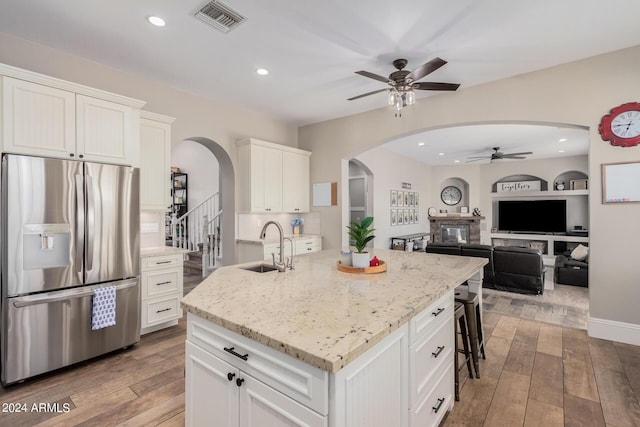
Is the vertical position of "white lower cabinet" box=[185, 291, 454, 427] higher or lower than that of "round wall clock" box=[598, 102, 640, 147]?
lower

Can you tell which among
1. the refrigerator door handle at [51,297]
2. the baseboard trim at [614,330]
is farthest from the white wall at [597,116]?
the refrigerator door handle at [51,297]

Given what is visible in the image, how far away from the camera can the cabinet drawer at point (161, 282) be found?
3.26 m

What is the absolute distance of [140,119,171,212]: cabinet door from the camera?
3391mm

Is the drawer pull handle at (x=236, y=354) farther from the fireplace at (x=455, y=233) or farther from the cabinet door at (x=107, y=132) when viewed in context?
the fireplace at (x=455, y=233)

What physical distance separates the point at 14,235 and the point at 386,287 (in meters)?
2.73

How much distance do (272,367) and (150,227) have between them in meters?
3.24

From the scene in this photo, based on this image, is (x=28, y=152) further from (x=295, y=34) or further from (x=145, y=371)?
(x=295, y=34)

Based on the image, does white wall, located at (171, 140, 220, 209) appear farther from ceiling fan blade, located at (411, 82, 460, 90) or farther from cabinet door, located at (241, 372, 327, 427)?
cabinet door, located at (241, 372, 327, 427)

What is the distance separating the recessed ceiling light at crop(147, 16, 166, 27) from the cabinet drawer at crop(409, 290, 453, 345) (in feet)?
9.44

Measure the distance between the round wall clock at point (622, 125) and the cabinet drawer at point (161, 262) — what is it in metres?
4.69

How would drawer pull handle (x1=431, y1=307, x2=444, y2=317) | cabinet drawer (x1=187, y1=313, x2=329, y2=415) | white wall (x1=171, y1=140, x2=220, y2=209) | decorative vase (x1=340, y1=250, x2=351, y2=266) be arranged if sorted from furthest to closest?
→ white wall (x1=171, y1=140, x2=220, y2=209) < decorative vase (x1=340, y1=250, x2=351, y2=266) < drawer pull handle (x1=431, y1=307, x2=444, y2=317) < cabinet drawer (x1=187, y1=313, x2=329, y2=415)

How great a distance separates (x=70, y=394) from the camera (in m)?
2.29

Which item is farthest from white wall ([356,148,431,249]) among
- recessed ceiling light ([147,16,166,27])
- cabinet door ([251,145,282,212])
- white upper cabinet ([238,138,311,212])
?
recessed ceiling light ([147,16,166,27])

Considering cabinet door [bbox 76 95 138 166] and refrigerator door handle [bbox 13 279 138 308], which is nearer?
refrigerator door handle [bbox 13 279 138 308]
